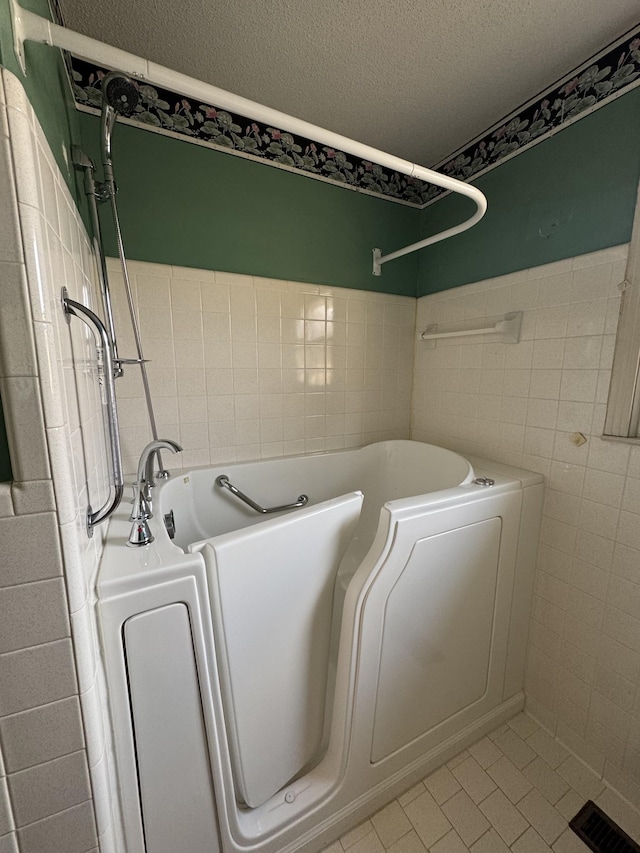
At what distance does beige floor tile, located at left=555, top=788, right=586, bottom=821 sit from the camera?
1.07m

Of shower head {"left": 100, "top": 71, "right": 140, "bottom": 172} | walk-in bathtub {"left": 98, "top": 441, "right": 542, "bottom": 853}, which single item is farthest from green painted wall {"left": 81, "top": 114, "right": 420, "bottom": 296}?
walk-in bathtub {"left": 98, "top": 441, "right": 542, "bottom": 853}

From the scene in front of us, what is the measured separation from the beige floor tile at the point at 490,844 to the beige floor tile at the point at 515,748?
0.27 meters

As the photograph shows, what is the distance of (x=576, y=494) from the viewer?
49.3 inches

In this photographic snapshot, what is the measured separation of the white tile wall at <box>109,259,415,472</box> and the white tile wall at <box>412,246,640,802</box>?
0.55 meters

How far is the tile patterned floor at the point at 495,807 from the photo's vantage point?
100 cm

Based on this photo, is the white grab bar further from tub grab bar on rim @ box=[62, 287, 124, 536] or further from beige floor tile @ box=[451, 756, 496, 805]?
beige floor tile @ box=[451, 756, 496, 805]

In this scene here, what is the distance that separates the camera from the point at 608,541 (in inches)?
45.9

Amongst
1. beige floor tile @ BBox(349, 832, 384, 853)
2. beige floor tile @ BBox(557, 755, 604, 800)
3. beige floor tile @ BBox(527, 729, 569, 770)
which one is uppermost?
beige floor tile @ BBox(349, 832, 384, 853)

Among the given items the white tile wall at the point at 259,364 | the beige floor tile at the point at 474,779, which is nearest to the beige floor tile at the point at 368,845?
the beige floor tile at the point at 474,779

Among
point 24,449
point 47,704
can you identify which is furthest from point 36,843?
point 24,449

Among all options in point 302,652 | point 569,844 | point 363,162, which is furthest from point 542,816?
point 363,162

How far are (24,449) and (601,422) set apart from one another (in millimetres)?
1562

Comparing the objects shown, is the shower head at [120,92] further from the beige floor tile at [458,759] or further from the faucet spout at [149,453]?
the beige floor tile at [458,759]

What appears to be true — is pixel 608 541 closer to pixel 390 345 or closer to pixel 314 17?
pixel 390 345
